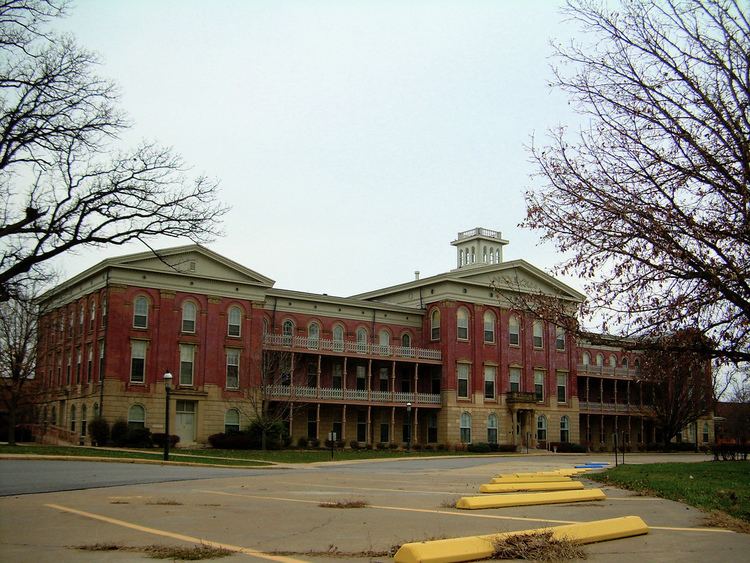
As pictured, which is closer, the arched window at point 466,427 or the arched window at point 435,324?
the arched window at point 466,427

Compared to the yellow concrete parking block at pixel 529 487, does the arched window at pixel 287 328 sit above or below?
Answer: above

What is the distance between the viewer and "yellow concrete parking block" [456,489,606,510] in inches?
559

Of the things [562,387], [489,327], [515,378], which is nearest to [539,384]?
[515,378]

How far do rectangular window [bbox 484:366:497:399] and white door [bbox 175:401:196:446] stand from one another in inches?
959

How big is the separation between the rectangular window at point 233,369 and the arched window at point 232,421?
1.71 metres

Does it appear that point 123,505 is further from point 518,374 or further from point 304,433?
point 518,374

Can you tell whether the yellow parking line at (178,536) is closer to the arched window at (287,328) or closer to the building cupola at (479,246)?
the arched window at (287,328)

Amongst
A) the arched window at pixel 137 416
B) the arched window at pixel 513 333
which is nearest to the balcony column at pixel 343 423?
the arched window at pixel 137 416

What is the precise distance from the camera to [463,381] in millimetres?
66250

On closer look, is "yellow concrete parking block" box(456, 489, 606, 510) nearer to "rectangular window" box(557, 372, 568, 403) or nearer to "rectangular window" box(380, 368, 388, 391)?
"rectangular window" box(380, 368, 388, 391)

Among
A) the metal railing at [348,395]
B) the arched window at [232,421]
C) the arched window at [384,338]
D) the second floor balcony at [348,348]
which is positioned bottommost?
the arched window at [232,421]

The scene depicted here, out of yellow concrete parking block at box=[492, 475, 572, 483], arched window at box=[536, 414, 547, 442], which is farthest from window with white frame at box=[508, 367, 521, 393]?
yellow concrete parking block at box=[492, 475, 572, 483]

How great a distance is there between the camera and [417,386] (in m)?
66.7

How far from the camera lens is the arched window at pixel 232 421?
183 ft
